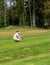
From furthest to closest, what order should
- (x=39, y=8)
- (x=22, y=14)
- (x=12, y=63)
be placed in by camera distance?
(x=39, y=8), (x=22, y=14), (x=12, y=63)

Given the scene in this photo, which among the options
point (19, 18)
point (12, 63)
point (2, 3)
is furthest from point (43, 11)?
point (12, 63)

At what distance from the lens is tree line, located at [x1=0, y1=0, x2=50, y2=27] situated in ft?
233

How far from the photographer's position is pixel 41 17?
78.8 m

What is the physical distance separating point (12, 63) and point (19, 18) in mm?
57682

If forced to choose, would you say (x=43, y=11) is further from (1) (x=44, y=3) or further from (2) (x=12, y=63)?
(2) (x=12, y=63)

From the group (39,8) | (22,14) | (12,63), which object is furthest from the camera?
(39,8)

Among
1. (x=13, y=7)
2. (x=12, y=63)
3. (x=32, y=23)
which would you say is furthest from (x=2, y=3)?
(x=12, y=63)

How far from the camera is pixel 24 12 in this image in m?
72.0

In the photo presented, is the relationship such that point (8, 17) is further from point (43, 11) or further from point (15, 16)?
point (43, 11)

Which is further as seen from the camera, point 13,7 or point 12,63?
point 13,7

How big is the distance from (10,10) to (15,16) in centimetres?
494

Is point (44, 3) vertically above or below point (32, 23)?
above

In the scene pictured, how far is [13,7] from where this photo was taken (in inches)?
3002

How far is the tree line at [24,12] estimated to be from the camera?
70994mm
